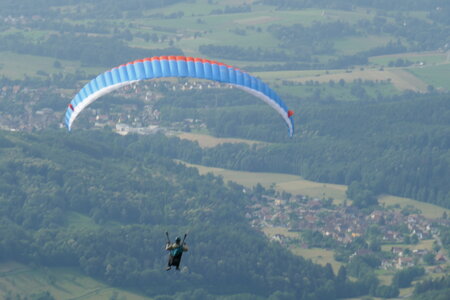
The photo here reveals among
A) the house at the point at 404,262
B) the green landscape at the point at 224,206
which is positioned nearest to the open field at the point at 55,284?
the green landscape at the point at 224,206

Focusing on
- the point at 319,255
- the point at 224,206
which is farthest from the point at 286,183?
the point at 319,255

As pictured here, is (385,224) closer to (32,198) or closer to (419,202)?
(419,202)

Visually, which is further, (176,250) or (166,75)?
(166,75)

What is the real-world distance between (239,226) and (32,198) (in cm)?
1976

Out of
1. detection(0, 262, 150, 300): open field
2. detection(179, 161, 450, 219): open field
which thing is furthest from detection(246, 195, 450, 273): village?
detection(0, 262, 150, 300): open field

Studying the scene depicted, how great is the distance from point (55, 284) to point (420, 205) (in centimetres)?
5451

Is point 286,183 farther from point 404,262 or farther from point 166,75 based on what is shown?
point 166,75

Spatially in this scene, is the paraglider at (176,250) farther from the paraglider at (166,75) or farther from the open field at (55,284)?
the open field at (55,284)

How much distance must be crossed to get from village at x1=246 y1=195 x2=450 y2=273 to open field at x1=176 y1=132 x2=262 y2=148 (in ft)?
75.4

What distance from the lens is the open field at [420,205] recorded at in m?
156

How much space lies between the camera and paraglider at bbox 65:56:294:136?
72.7 m

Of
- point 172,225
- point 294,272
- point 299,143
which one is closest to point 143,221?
point 172,225

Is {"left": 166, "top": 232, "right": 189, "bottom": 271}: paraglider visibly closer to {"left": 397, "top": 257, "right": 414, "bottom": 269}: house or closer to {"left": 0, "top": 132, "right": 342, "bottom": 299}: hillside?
{"left": 0, "top": 132, "right": 342, "bottom": 299}: hillside

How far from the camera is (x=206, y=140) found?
182m
